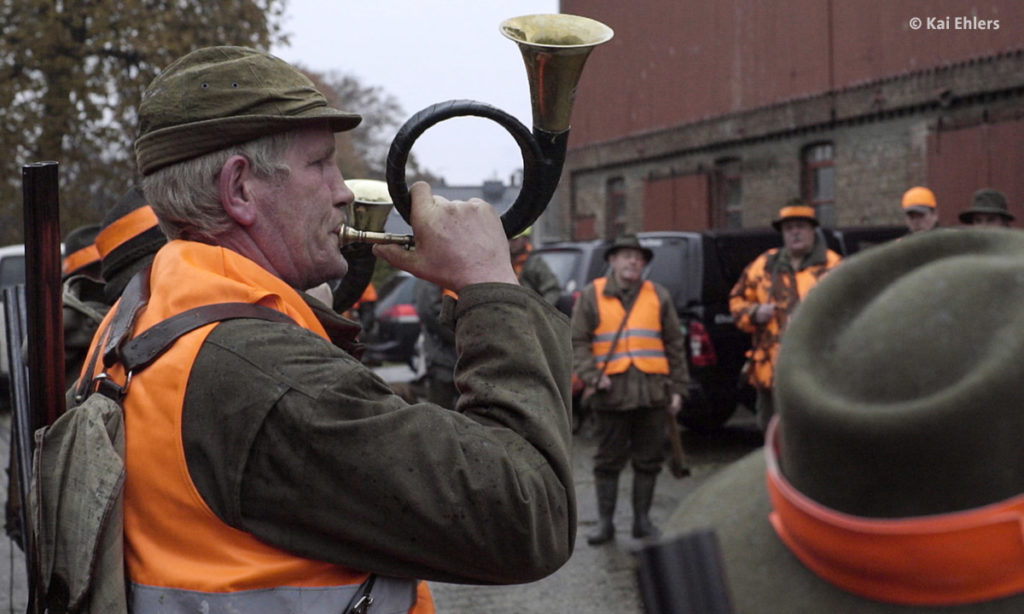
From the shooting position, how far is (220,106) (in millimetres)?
1941

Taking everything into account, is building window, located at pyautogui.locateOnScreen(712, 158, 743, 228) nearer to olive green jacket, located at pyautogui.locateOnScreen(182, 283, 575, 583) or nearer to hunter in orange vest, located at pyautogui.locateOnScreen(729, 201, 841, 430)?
hunter in orange vest, located at pyautogui.locateOnScreen(729, 201, 841, 430)

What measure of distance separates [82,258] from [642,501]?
14.0 feet

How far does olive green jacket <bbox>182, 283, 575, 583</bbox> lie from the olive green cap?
356mm

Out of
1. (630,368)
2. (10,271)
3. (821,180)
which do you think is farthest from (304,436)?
(821,180)

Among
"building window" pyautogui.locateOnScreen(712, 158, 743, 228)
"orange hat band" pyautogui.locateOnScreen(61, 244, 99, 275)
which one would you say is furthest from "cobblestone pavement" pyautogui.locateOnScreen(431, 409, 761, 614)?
"building window" pyautogui.locateOnScreen(712, 158, 743, 228)

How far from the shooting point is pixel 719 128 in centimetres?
1925

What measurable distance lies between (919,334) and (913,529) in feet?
0.56

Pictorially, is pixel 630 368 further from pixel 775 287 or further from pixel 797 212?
pixel 797 212

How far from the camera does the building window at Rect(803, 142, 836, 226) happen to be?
1686 cm

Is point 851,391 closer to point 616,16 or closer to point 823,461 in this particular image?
point 823,461

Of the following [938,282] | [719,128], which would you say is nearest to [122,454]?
[938,282]

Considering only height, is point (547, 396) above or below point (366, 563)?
above

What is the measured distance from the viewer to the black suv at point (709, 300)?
9445mm

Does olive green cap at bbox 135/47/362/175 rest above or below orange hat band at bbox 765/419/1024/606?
above
